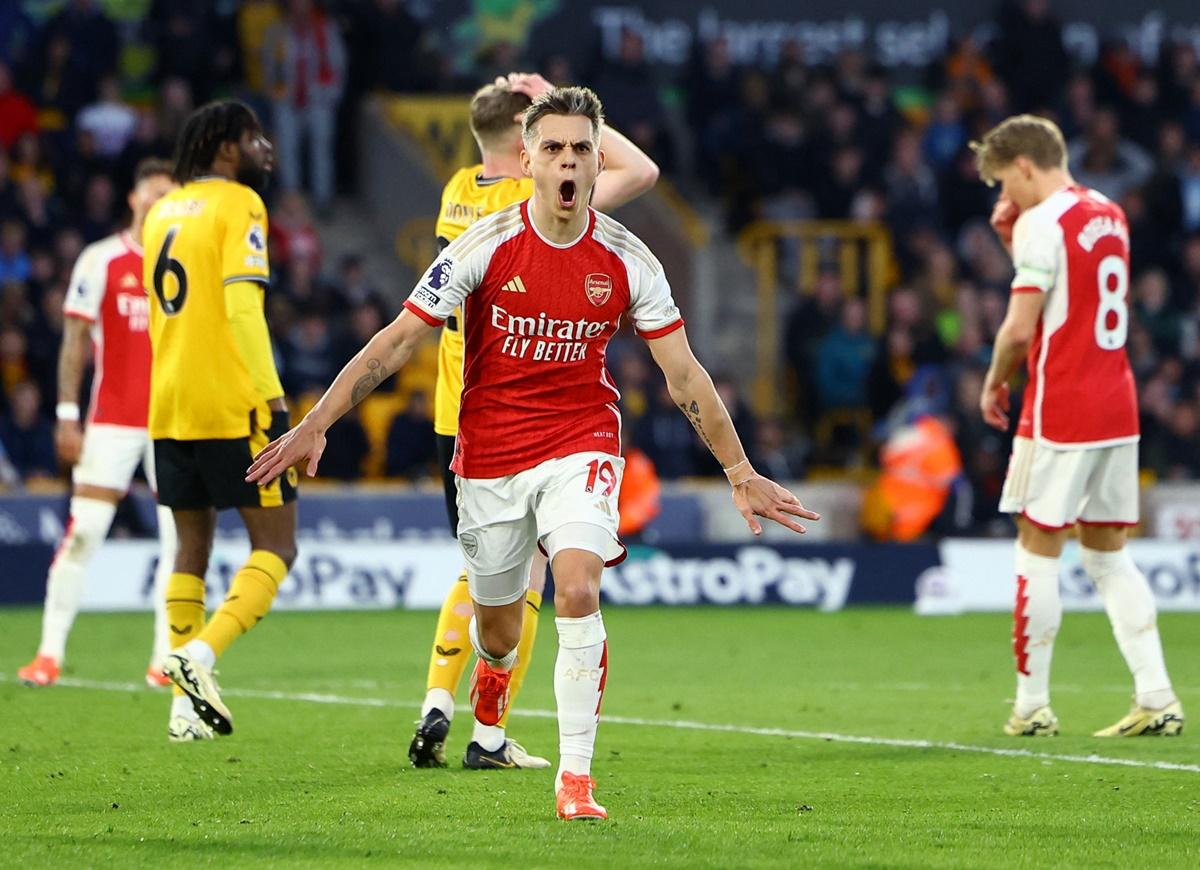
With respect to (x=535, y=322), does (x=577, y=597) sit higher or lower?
lower

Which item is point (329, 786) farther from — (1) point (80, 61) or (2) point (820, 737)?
(1) point (80, 61)

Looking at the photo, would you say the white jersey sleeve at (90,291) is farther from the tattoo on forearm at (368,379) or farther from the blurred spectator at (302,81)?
the blurred spectator at (302,81)

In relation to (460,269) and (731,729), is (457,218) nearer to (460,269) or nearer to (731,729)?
(460,269)

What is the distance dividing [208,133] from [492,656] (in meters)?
2.67

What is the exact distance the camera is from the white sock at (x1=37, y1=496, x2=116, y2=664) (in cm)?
1046

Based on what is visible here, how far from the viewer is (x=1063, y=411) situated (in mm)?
8586

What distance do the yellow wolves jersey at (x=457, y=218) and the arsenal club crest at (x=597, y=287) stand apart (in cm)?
116

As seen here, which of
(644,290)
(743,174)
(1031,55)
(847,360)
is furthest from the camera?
(1031,55)

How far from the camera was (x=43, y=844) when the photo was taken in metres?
5.63

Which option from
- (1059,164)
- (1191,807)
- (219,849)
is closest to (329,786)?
(219,849)

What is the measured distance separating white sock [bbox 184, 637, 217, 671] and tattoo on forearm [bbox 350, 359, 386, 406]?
1895 mm

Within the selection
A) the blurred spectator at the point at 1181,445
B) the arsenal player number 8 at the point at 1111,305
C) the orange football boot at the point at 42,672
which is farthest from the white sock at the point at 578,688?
the blurred spectator at the point at 1181,445

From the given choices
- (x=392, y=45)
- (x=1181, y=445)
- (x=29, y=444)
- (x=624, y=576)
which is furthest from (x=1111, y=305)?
(x=392, y=45)

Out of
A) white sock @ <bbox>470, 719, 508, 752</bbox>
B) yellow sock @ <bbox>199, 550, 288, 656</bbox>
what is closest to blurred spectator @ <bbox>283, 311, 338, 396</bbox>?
yellow sock @ <bbox>199, 550, 288, 656</bbox>
